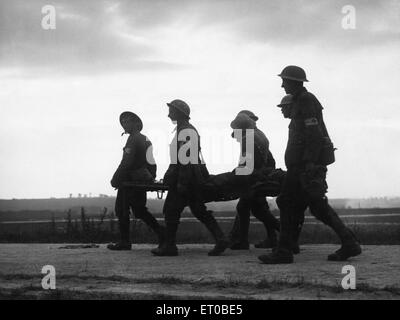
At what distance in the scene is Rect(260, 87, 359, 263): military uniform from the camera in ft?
26.3

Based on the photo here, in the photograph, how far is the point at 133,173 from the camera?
1056 centimetres

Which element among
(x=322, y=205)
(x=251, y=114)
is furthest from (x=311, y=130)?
(x=251, y=114)

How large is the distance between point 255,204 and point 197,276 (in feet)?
10.2

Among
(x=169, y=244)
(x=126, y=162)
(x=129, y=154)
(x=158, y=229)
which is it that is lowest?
(x=169, y=244)

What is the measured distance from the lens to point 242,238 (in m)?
10.4

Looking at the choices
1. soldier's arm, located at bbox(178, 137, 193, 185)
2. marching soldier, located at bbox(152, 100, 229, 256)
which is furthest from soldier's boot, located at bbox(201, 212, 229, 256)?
soldier's arm, located at bbox(178, 137, 193, 185)

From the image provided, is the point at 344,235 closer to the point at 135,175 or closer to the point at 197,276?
the point at 197,276

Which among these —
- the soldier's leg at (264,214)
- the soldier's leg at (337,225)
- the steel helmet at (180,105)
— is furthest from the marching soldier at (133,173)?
the soldier's leg at (337,225)

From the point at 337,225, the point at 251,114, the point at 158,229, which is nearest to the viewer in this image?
the point at 337,225

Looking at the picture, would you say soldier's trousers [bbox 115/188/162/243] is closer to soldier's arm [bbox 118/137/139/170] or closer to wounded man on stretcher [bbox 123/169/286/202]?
soldier's arm [bbox 118/137/139/170]

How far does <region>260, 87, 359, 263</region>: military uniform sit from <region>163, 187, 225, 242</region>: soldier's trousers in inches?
55.7
